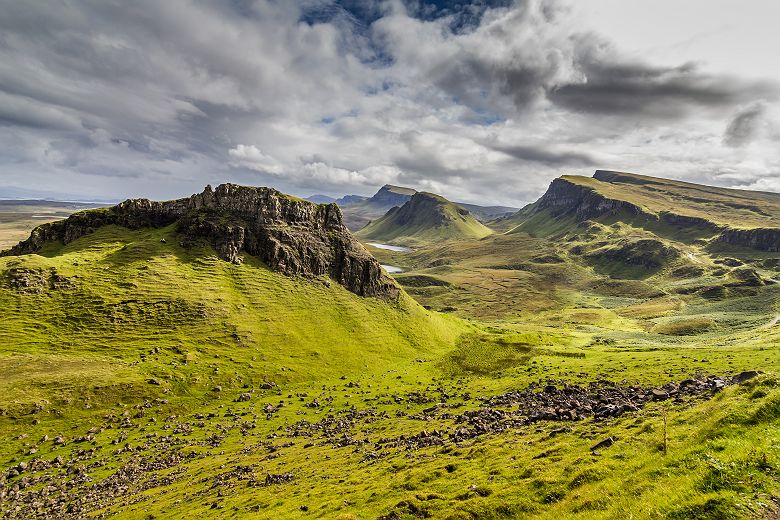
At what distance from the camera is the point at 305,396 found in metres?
90.1

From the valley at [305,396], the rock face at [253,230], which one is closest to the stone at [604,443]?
the valley at [305,396]

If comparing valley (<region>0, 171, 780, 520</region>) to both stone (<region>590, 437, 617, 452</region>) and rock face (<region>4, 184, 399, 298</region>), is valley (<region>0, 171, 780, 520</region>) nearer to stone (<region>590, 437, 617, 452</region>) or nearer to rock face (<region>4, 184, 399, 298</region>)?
stone (<region>590, 437, 617, 452</region>)

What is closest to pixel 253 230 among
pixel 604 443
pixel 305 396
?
pixel 305 396

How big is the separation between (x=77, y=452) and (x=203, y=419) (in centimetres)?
1999

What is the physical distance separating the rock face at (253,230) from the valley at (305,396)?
0.77 meters

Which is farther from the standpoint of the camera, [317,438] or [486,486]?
[317,438]

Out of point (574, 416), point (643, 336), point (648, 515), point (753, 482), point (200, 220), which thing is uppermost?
point (200, 220)

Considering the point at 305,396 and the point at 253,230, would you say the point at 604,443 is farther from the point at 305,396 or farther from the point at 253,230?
the point at 253,230

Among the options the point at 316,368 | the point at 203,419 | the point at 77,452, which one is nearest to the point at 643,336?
the point at 316,368

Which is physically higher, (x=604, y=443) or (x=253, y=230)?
(x=253, y=230)

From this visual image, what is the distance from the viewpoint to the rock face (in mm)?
134875

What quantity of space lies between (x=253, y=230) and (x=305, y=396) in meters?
75.0

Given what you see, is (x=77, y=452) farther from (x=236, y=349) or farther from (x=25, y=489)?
(x=236, y=349)

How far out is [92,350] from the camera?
87.9m
